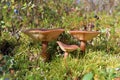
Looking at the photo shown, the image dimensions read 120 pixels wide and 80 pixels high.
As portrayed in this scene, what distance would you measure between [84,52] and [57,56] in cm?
38

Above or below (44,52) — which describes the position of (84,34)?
above

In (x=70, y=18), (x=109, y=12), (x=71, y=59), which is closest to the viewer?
(x=71, y=59)

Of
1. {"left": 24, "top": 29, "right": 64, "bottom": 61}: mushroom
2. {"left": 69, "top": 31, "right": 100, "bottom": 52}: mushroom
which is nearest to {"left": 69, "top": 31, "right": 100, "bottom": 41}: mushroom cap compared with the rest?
{"left": 69, "top": 31, "right": 100, "bottom": 52}: mushroom

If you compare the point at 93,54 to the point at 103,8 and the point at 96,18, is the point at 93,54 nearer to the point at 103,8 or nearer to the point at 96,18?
the point at 96,18

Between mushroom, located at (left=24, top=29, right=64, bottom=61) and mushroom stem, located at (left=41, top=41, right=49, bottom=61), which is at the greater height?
mushroom, located at (left=24, top=29, right=64, bottom=61)

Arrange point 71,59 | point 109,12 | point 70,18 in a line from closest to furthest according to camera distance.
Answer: point 71,59, point 70,18, point 109,12

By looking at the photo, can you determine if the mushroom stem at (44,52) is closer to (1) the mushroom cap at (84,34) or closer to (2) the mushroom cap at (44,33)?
(2) the mushroom cap at (44,33)

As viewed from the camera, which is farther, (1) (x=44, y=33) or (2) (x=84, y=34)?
(2) (x=84, y=34)

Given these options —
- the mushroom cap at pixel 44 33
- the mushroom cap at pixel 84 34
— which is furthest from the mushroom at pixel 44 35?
the mushroom cap at pixel 84 34

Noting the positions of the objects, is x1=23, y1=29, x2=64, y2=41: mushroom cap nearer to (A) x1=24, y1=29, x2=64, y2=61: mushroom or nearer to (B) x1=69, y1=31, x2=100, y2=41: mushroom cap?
(A) x1=24, y1=29, x2=64, y2=61: mushroom

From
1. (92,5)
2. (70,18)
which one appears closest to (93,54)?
(70,18)

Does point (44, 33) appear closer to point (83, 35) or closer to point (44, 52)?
point (44, 52)

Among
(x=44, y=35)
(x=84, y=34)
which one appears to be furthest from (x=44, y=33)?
(x=84, y=34)

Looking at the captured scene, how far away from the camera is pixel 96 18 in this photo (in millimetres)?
5574
